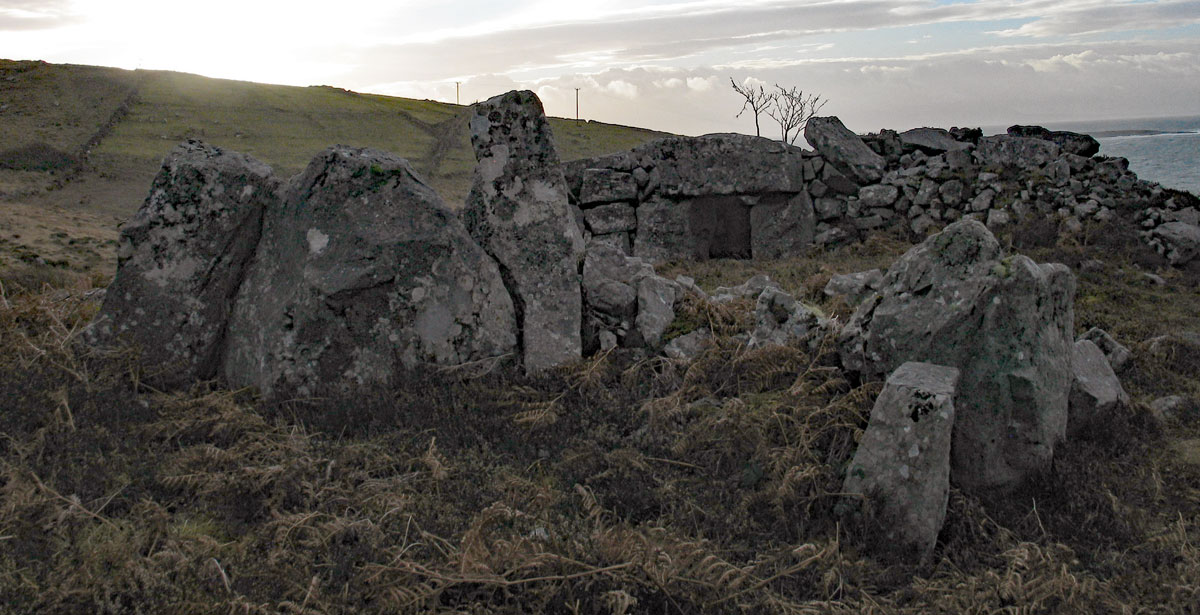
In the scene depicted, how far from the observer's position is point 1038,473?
5930mm

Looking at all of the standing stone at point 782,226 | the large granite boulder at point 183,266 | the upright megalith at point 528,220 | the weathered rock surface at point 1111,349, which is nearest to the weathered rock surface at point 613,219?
the standing stone at point 782,226

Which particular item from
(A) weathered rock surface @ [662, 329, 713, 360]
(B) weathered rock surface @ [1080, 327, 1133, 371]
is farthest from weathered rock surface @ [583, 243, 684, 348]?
(B) weathered rock surface @ [1080, 327, 1133, 371]

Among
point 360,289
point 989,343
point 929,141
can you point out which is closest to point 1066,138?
point 929,141

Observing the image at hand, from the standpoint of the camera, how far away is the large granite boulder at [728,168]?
648 inches

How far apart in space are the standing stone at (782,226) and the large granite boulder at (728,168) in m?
0.31

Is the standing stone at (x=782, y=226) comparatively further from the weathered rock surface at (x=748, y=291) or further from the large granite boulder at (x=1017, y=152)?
the weathered rock surface at (x=748, y=291)

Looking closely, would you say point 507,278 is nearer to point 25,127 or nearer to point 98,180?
point 98,180

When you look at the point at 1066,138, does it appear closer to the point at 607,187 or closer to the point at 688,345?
the point at 607,187

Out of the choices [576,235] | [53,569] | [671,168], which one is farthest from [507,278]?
[671,168]

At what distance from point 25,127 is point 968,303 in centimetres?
3662

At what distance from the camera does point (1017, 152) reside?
Answer: 55.4 feet

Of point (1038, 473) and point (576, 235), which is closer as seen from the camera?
point (1038, 473)

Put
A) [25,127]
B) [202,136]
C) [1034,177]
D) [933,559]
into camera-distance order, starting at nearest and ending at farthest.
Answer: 1. [933,559]
2. [1034,177]
3. [25,127]
4. [202,136]

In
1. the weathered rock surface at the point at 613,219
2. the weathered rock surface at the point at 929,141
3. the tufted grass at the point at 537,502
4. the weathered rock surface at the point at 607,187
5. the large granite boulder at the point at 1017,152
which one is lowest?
the tufted grass at the point at 537,502
